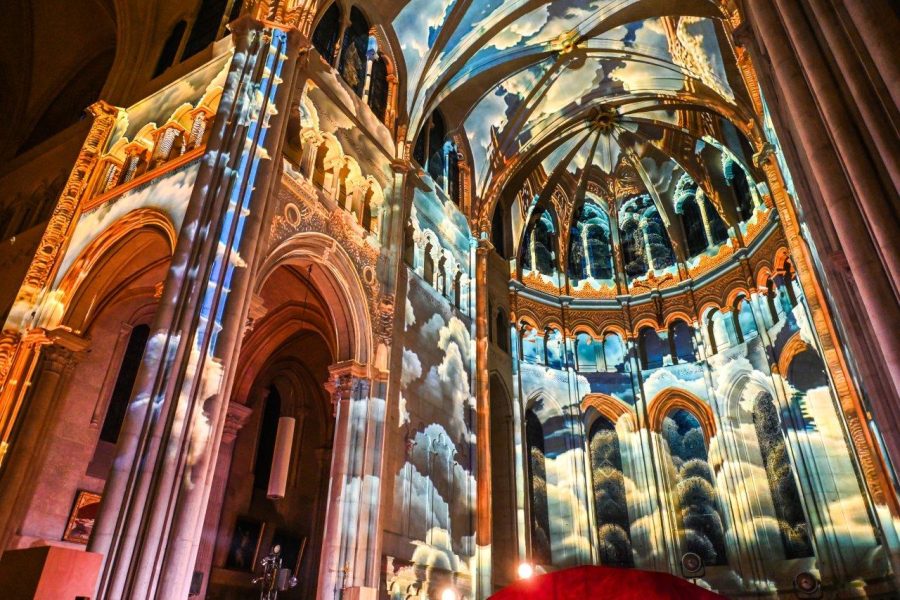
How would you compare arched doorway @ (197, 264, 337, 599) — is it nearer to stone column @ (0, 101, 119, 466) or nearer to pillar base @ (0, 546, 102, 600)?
stone column @ (0, 101, 119, 466)

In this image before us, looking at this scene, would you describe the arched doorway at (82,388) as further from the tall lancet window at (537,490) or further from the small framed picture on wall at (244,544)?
the tall lancet window at (537,490)

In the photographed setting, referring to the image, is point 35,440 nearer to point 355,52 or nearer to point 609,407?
point 355,52

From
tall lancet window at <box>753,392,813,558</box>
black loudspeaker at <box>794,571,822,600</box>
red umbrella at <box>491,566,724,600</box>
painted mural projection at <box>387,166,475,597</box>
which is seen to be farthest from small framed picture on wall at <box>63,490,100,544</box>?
tall lancet window at <box>753,392,813,558</box>

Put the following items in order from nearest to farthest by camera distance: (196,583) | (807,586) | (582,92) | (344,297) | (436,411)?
(344,297) < (196,583) < (436,411) < (807,586) < (582,92)

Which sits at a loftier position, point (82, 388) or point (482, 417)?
point (482, 417)

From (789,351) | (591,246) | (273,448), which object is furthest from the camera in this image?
(591,246)

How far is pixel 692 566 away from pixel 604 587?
660 inches

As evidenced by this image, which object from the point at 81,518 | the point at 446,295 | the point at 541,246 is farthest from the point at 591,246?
the point at 81,518

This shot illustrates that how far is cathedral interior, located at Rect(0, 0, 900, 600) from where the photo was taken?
7520 mm

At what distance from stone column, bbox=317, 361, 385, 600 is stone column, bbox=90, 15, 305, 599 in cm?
301

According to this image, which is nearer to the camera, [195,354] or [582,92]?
[195,354]

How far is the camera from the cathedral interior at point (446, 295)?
7.52m

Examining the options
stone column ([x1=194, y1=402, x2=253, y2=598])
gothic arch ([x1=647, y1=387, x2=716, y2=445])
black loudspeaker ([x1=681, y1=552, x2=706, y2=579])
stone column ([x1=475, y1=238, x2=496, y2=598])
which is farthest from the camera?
gothic arch ([x1=647, y1=387, x2=716, y2=445])

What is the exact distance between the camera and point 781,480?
52.3 feet
